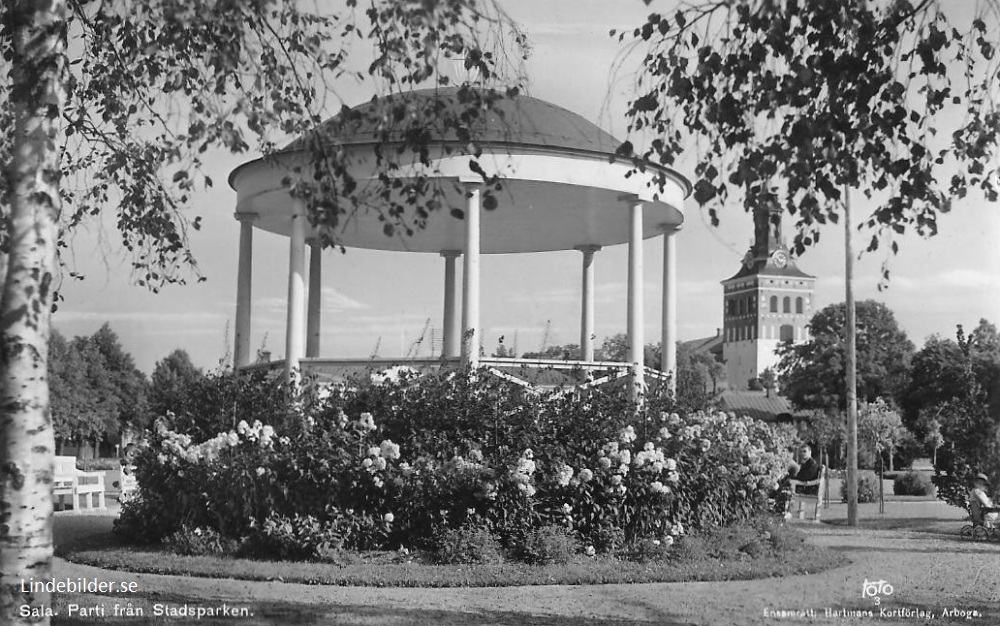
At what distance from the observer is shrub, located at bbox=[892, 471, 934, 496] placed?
3406 cm

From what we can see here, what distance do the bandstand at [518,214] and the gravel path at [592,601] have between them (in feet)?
12.9

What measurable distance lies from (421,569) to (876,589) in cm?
465

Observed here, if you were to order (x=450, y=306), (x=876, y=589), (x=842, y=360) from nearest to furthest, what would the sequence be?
(x=876, y=589) → (x=450, y=306) → (x=842, y=360)

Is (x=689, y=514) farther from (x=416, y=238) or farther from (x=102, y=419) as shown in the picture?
(x=102, y=419)

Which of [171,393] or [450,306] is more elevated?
[450,306]

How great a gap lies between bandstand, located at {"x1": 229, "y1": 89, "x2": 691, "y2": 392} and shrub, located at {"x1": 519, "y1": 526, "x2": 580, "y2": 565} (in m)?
2.68

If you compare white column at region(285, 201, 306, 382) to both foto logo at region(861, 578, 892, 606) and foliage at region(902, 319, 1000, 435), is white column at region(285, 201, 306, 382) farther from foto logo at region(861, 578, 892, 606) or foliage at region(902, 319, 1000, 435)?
foliage at region(902, 319, 1000, 435)

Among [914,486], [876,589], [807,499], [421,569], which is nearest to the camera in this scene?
[421,569]

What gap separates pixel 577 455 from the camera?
1207cm

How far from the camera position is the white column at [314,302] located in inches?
867

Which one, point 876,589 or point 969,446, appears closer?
point 876,589

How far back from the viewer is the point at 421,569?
10734 millimetres

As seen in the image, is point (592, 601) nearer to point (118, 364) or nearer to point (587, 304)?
point (587, 304)

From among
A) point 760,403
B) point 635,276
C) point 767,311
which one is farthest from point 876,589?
point 767,311
